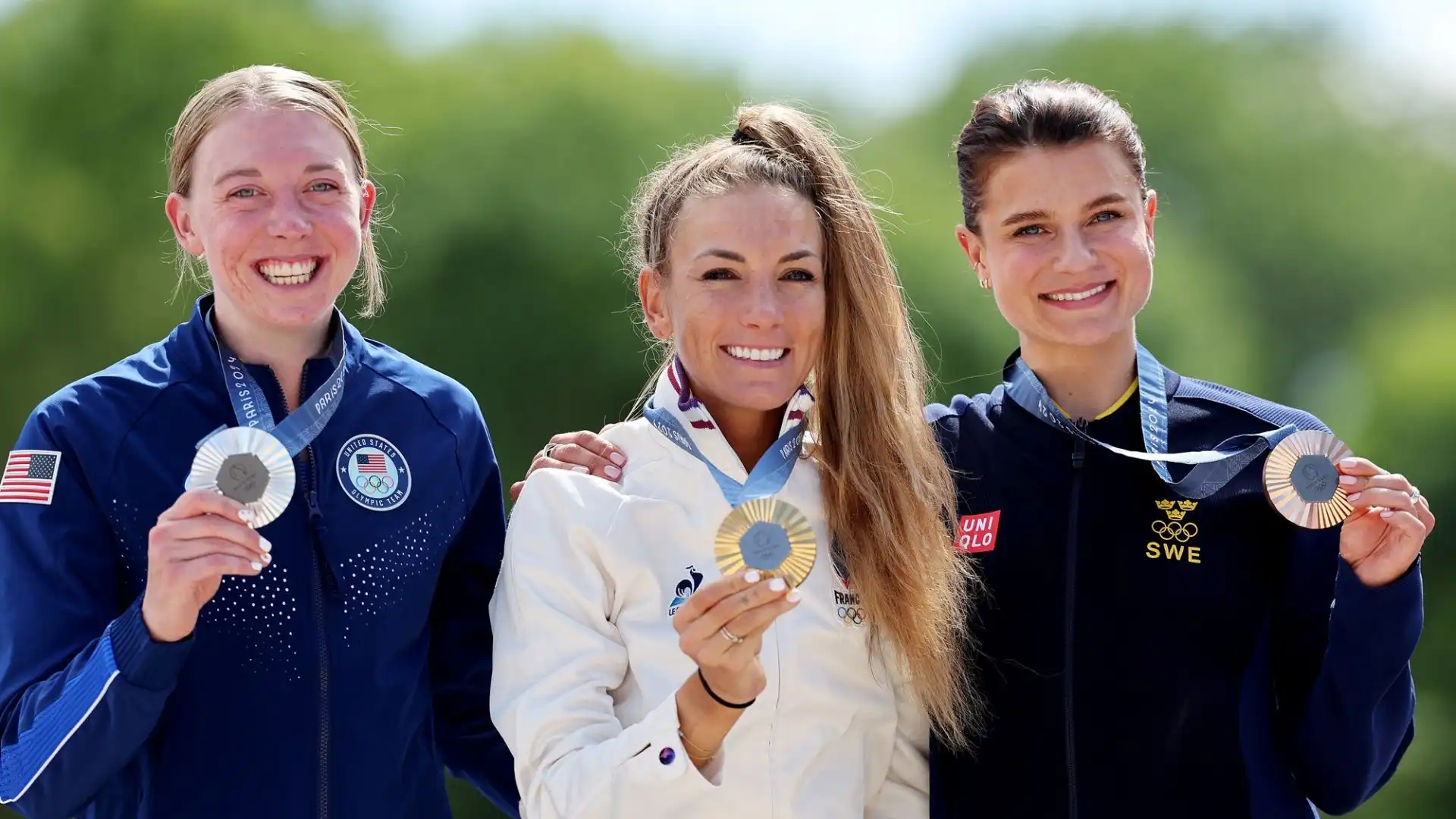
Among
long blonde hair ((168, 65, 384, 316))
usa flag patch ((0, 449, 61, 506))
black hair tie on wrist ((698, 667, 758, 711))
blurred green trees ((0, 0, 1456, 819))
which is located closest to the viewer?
black hair tie on wrist ((698, 667, 758, 711))

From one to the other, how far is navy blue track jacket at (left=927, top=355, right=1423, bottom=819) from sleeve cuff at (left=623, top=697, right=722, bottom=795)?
834 mm

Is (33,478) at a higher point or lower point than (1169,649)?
higher

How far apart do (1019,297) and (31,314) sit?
9.51m

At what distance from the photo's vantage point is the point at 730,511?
348 cm

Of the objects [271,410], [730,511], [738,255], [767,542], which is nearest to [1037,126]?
[738,255]

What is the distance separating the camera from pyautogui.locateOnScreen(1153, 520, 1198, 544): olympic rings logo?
3.95m

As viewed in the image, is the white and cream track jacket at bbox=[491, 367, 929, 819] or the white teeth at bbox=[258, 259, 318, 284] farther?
the white teeth at bbox=[258, 259, 318, 284]

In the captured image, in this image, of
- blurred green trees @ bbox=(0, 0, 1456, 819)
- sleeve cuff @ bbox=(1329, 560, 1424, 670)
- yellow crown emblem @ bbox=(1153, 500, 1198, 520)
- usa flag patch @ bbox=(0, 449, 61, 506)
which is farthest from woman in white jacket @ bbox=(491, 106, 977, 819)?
blurred green trees @ bbox=(0, 0, 1456, 819)

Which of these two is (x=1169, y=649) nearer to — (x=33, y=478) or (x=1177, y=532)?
(x=1177, y=532)

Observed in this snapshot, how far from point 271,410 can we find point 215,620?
1.67 feet

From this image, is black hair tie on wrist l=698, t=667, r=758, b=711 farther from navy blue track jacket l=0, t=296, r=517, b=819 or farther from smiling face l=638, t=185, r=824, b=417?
navy blue track jacket l=0, t=296, r=517, b=819

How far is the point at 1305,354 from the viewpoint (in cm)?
3206

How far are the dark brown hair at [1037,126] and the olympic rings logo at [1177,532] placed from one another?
2.94 ft

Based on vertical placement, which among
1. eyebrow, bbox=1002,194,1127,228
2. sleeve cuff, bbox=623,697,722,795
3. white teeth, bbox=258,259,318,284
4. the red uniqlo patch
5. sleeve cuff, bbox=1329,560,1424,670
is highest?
eyebrow, bbox=1002,194,1127,228
